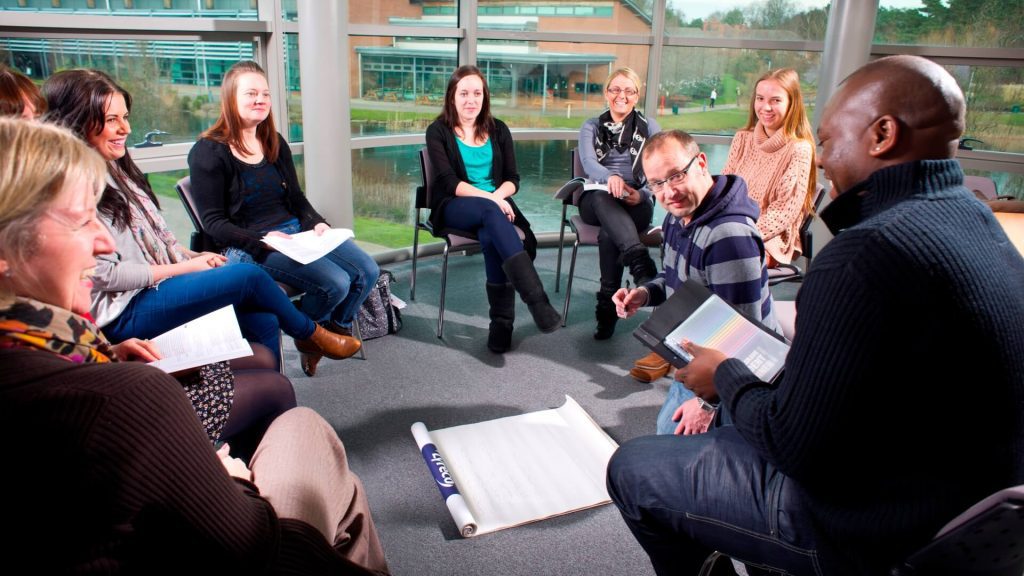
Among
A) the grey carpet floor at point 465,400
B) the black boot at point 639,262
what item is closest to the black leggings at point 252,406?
the grey carpet floor at point 465,400

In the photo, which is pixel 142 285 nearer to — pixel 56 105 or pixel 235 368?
pixel 235 368

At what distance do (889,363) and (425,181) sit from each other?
2795mm

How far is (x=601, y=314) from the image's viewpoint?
3.49 m

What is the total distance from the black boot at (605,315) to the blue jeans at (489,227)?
21.1 inches

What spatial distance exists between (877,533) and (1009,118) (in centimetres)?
452

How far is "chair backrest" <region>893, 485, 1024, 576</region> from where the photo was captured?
0.90 m

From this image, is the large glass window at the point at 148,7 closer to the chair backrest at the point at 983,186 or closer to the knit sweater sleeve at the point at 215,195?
the knit sweater sleeve at the point at 215,195

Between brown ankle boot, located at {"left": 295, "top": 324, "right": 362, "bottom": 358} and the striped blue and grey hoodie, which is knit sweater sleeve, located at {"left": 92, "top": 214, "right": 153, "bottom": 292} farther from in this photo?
the striped blue and grey hoodie

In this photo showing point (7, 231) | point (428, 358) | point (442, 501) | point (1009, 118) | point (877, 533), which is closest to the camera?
point (7, 231)

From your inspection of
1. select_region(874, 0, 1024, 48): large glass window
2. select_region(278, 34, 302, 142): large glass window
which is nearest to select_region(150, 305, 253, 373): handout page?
select_region(278, 34, 302, 142): large glass window

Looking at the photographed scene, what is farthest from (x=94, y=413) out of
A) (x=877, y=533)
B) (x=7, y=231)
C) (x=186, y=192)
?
(x=186, y=192)

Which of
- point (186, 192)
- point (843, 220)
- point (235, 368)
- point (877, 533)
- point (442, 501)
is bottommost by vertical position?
point (442, 501)

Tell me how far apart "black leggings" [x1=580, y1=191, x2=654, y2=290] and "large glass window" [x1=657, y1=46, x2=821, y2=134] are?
1.41 metres

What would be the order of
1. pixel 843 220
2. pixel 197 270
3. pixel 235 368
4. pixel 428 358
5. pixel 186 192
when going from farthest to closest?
pixel 428 358, pixel 186 192, pixel 197 270, pixel 235 368, pixel 843 220
